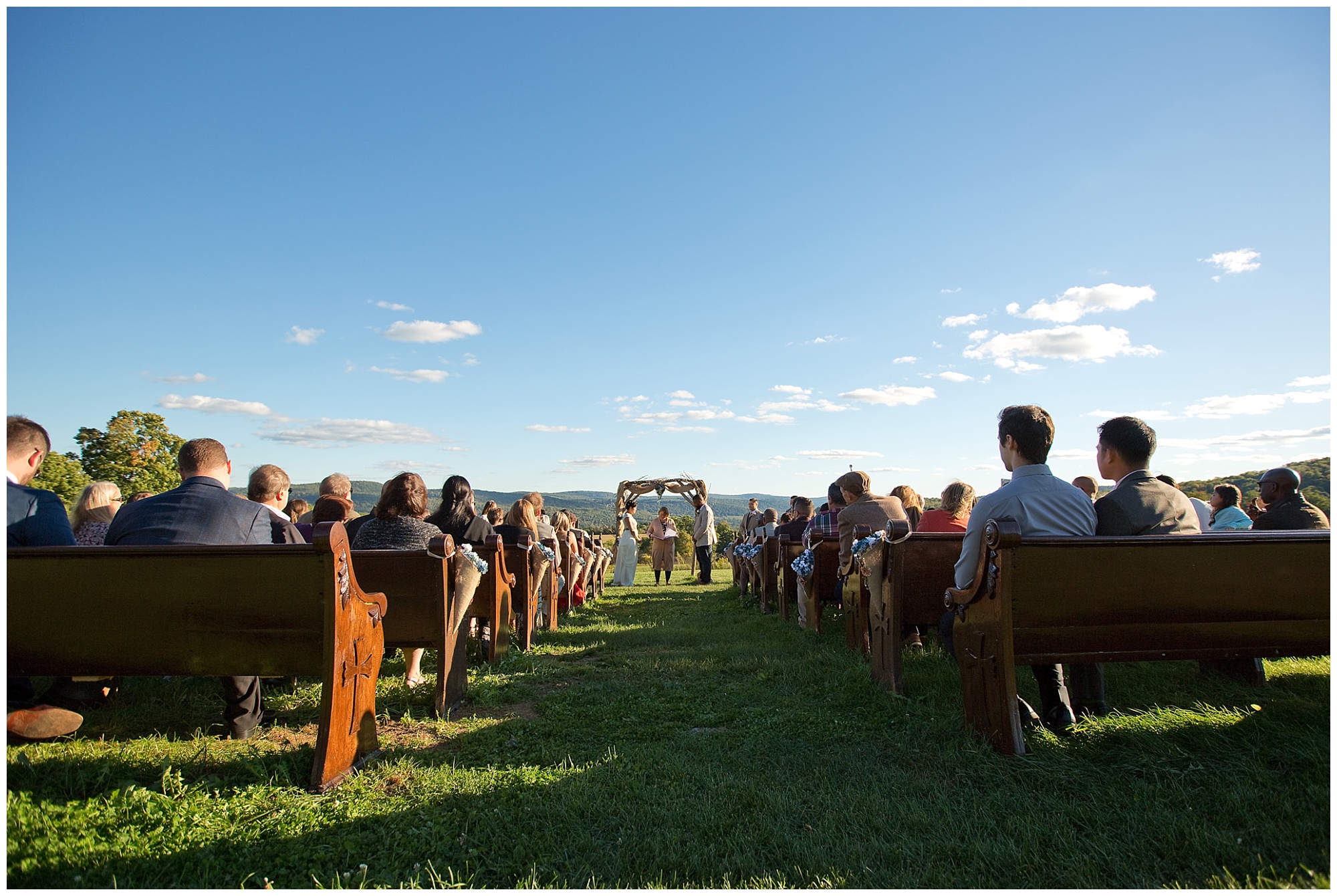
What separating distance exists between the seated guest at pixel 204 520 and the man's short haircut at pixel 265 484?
38.1 inches

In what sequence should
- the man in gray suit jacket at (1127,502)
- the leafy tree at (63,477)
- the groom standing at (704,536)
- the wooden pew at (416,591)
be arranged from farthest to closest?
the groom standing at (704,536) → the leafy tree at (63,477) → the wooden pew at (416,591) → the man in gray suit jacket at (1127,502)

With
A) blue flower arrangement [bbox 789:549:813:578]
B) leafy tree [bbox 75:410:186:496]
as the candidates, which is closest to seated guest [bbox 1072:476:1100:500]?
blue flower arrangement [bbox 789:549:813:578]

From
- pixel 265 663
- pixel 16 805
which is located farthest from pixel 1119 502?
pixel 16 805

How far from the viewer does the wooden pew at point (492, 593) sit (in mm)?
5957

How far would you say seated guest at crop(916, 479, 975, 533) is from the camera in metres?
6.25

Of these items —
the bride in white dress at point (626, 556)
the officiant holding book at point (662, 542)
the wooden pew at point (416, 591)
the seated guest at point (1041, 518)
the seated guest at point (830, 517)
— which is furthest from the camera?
the officiant holding book at point (662, 542)

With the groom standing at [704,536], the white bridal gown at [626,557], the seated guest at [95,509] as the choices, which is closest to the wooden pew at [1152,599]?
the seated guest at [95,509]

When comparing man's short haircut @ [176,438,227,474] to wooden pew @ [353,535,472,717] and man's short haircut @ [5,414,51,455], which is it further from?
wooden pew @ [353,535,472,717]

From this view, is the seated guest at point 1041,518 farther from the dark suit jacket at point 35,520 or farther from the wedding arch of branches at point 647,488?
the wedding arch of branches at point 647,488

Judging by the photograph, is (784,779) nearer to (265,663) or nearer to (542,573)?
(265,663)

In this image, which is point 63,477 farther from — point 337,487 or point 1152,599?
point 1152,599

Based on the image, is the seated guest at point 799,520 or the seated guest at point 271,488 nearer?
the seated guest at point 271,488

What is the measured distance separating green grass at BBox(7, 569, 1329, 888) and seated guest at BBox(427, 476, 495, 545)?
5.83 feet

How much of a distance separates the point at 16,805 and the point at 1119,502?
518 cm
